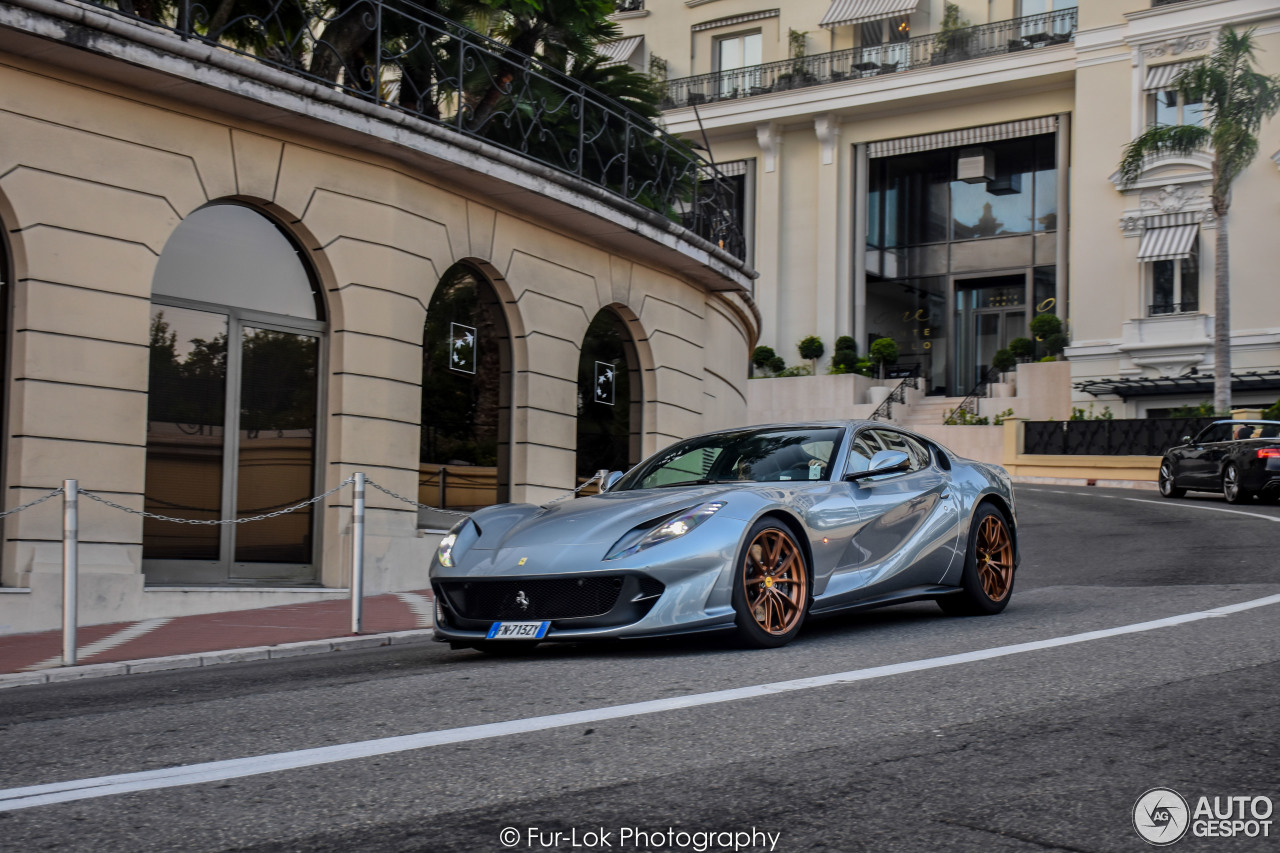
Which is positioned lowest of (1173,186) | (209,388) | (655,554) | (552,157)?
(655,554)

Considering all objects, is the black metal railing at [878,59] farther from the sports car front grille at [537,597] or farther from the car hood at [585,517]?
the sports car front grille at [537,597]

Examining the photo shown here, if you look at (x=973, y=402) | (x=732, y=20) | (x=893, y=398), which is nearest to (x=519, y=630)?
(x=893, y=398)

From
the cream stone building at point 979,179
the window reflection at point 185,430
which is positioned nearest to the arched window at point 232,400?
the window reflection at point 185,430

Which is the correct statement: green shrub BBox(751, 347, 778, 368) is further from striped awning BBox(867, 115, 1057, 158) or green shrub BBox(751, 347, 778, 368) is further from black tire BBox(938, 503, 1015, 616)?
black tire BBox(938, 503, 1015, 616)

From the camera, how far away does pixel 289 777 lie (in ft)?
12.8

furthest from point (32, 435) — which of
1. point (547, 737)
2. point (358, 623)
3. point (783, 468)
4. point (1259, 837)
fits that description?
point (1259, 837)

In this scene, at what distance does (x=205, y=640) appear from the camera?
29.6 feet

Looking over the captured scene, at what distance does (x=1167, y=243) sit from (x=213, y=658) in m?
34.9

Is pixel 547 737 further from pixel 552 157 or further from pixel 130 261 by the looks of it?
pixel 552 157

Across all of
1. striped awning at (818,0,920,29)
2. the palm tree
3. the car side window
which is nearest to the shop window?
the palm tree

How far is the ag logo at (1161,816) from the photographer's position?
3191 mm

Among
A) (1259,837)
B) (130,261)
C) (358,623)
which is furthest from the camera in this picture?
(130,261)

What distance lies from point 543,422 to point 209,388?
14.8 feet

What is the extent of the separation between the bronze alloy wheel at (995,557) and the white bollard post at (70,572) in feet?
18.4
